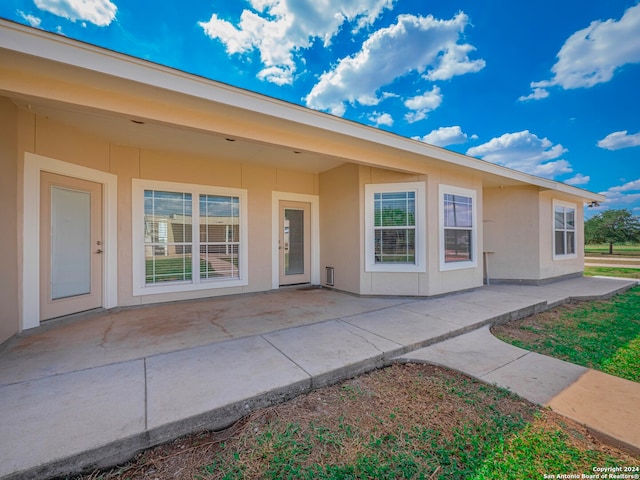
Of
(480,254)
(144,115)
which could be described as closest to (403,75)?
(480,254)

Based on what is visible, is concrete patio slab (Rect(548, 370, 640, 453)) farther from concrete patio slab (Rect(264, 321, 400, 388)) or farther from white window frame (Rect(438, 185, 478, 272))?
white window frame (Rect(438, 185, 478, 272))

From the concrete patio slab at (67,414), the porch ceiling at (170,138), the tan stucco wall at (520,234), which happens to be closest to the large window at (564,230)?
the tan stucco wall at (520,234)

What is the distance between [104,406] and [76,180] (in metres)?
3.79

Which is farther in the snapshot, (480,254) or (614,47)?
(614,47)

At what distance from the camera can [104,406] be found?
1971 mm

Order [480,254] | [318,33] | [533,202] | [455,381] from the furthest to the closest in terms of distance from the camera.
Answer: [318,33] → [533,202] → [480,254] → [455,381]

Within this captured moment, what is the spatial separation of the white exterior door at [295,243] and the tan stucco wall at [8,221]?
4317mm

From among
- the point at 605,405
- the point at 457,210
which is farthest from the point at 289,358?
the point at 457,210

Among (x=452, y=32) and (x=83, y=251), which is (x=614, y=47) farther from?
(x=83, y=251)

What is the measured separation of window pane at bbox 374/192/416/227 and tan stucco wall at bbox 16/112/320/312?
6.50 feet

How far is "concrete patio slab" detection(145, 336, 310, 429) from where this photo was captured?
6.49 feet

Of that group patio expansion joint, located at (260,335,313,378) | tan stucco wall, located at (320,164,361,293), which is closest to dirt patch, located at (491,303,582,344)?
tan stucco wall, located at (320,164,361,293)

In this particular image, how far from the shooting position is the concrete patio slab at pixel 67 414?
1536 millimetres

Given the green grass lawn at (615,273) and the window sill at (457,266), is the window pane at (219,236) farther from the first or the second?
the green grass lawn at (615,273)
